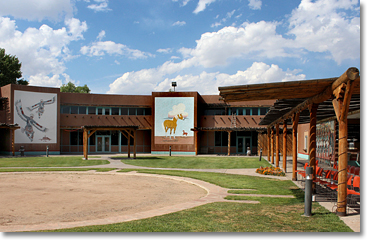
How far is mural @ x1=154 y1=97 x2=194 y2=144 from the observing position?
1335 inches

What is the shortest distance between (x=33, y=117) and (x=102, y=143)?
839cm

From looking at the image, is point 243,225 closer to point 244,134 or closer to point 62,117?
point 244,134

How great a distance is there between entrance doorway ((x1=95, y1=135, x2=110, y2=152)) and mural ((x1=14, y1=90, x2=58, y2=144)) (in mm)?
5166

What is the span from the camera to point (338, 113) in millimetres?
6676

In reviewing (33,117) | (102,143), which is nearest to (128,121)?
(102,143)

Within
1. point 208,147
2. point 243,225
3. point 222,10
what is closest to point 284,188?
point 243,225

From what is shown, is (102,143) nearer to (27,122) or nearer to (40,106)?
(40,106)

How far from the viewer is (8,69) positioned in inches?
1976

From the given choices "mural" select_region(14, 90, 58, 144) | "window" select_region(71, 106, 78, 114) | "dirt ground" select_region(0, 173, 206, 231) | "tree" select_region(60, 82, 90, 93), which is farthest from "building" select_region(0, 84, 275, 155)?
"tree" select_region(60, 82, 90, 93)

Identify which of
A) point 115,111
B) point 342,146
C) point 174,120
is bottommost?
point 342,146

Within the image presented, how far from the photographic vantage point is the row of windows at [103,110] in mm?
35375

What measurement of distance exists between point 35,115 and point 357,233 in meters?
33.3

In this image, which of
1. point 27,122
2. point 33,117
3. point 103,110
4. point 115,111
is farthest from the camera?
point 115,111

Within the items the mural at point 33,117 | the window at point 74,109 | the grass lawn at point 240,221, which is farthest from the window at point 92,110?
the grass lawn at point 240,221
